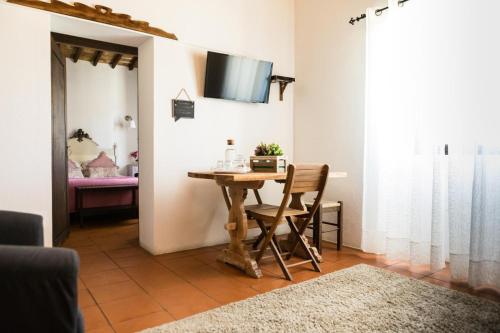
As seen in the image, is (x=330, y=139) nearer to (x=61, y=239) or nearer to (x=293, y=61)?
(x=293, y=61)

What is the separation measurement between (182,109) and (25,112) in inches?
50.1

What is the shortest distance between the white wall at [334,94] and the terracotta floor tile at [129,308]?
7.12 ft

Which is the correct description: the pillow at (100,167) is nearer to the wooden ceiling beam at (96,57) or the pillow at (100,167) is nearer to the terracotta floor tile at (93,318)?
the wooden ceiling beam at (96,57)

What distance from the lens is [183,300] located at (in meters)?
2.14

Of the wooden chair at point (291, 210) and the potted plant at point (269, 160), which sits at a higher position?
the potted plant at point (269, 160)

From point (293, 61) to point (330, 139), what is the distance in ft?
3.70

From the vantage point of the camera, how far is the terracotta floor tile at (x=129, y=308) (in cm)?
192

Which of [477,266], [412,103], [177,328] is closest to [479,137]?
[412,103]

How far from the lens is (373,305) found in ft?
6.66

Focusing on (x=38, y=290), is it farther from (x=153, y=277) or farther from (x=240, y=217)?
(x=240, y=217)

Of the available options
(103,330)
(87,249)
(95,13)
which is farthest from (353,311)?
(95,13)

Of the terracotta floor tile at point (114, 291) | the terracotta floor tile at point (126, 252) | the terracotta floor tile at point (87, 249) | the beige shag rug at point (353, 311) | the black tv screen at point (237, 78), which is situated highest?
the black tv screen at point (237, 78)

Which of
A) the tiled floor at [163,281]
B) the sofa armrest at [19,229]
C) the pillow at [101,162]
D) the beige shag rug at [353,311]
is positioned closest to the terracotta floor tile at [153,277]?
the tiled floor at [163,281]

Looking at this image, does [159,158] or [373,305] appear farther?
[159,158]
